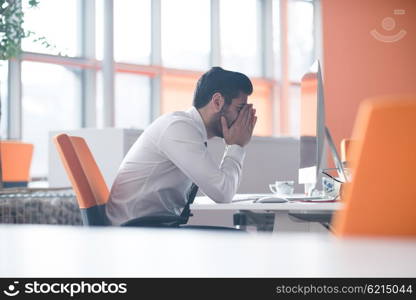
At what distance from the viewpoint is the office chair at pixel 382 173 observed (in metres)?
0.31

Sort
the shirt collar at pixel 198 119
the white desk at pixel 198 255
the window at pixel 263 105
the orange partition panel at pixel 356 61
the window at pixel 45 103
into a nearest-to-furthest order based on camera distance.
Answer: the white desk at pixel 198 255 → the shirt collar at pixel 198 119 → the orange partition panel at pixel 356 61 → the window at pixel 45 103 → the window at pixel 263 105

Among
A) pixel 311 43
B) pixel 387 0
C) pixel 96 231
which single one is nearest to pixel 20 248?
pixel 96 231

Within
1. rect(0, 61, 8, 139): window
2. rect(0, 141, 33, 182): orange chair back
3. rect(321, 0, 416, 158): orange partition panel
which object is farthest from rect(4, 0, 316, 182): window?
rect(321, 0, 416, 158): orange partition panel

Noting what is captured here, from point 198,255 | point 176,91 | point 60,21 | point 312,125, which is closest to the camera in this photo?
point 198,255

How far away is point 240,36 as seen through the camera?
848 cm

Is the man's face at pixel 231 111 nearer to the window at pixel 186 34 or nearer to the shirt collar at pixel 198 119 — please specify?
the shirt collar at pixel 198 119

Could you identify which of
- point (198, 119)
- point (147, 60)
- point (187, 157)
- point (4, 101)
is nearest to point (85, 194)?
point (187, 157)

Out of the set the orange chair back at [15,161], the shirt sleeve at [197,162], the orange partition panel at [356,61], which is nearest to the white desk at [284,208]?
the shirt sleeve at [197,162]

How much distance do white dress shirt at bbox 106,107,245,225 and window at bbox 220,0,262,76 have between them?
251 inches

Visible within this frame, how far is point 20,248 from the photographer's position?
0.30 meters

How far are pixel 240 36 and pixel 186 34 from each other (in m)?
0.87

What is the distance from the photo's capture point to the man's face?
2.14 m

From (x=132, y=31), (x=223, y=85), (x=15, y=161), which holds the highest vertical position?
(x=132, y=31)

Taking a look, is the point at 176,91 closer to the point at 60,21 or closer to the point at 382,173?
the point at 60,21
